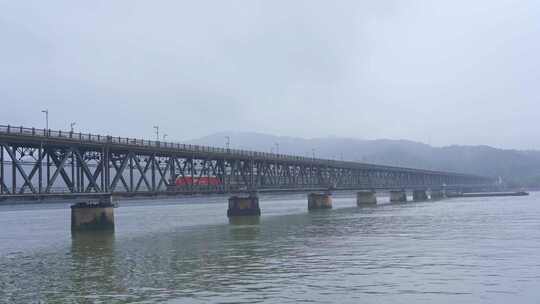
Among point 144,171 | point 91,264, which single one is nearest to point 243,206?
point 144,171

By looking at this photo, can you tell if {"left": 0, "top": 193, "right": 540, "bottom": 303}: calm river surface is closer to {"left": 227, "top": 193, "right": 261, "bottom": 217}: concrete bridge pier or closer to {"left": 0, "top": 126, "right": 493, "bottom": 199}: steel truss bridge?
{"left": 0, "top": 126, "right": 493, "bottom": 199}: steel truss bridge

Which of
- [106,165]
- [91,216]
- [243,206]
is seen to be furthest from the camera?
[243,206]

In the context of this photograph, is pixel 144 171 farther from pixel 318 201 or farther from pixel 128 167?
pixel 318 201

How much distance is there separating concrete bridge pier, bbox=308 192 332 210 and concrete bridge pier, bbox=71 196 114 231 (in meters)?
84.8

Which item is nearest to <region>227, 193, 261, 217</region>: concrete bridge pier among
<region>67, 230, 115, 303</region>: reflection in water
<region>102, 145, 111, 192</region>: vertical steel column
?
<region>102, 145, 111, 192</region>: vertical steel column

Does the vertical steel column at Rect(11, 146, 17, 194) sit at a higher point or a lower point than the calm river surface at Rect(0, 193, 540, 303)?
higher

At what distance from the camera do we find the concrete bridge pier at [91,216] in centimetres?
8181

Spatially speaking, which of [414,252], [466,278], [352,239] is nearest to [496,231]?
[352,239]

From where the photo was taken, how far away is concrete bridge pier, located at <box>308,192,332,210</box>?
537 feet

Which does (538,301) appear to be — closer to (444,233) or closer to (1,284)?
(1,284)

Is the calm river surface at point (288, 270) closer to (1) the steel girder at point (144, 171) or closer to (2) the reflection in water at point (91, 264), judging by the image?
(2) the reflection in water at point (91, 264)

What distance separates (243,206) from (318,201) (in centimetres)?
4261

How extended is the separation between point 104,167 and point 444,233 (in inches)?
1897

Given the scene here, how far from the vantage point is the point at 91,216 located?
8262 centimetres
